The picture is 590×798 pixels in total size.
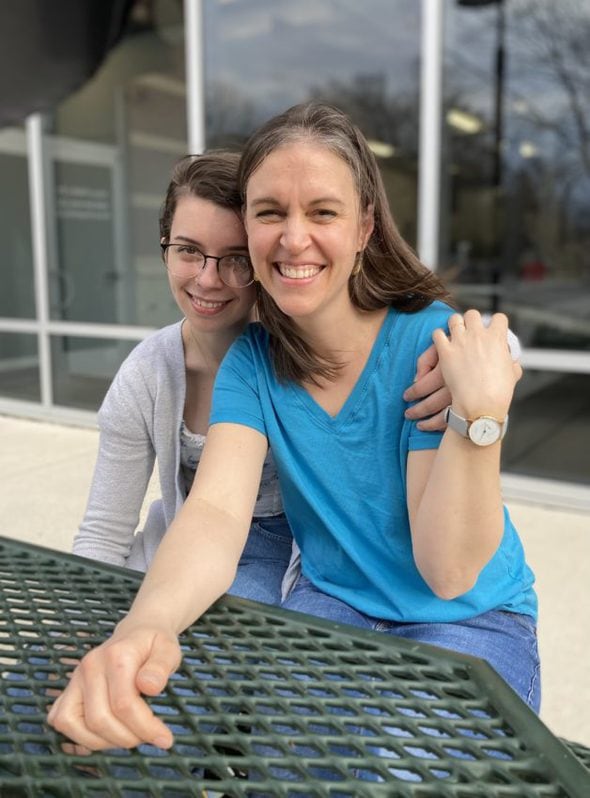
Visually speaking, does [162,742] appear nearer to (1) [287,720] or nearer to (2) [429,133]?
(1) [287,720]

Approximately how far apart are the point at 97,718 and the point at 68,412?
6.07 meters

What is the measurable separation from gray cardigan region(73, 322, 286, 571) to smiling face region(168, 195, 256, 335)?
0.12m

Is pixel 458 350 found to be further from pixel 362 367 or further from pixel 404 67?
pixel 404 67

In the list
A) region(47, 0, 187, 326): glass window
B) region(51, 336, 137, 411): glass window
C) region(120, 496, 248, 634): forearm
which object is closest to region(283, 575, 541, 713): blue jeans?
region(120, 496, 248, 634): forearm

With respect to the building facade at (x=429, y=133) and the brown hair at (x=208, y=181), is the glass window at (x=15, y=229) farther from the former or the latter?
the brown hair at (x=208, y=181)

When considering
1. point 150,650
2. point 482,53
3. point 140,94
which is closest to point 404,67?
point 482,53

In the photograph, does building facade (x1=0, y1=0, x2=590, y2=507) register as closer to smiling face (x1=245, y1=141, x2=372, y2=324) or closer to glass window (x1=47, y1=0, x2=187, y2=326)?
glass window (x1=47, y1=0, x2=187, y2=326)

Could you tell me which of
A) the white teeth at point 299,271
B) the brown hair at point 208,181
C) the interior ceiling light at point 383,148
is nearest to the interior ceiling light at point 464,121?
the interior ceiling light at point 383,148

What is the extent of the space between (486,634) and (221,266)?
0.84m

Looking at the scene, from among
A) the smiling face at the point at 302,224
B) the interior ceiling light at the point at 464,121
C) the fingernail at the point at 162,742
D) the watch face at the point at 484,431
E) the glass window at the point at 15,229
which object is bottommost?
the fingernail at the point at 162,742

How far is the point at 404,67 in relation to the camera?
15.3ft

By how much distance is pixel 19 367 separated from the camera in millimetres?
6930

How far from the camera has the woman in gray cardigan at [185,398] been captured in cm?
152

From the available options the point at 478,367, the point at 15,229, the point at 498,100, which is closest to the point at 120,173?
the point at 15,229
